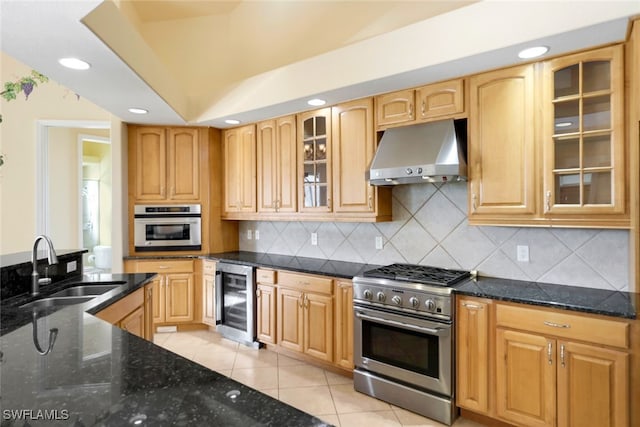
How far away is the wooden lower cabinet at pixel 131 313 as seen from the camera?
2.09 meters

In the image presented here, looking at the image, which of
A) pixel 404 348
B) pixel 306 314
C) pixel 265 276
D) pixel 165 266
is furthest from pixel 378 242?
pixel 165 266

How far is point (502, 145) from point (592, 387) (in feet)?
4.96

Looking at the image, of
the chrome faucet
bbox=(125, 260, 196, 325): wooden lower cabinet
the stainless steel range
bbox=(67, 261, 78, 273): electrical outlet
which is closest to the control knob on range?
the stainless steel range

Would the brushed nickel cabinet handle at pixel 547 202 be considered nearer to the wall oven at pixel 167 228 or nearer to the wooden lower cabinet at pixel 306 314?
the wooden lower cabinet at pixel 306 314

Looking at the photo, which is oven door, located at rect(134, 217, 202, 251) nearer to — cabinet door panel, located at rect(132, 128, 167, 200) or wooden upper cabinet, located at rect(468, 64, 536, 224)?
cabinet door panel, located at rect(132, 128, 167, 200)

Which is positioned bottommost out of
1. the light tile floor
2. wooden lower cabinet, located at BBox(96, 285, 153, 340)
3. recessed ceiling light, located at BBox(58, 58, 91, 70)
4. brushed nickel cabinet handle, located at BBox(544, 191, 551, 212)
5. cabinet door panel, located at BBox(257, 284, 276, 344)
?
the light tile floor

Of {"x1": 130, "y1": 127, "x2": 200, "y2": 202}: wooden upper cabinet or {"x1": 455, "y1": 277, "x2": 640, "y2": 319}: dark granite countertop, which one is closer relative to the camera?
{"x1": 455, "y1": 277, "x2": 640, "y2": 319}: dark granite countertop

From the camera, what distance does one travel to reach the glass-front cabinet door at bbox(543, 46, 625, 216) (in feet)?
6.64

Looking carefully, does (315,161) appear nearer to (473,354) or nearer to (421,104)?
(421,104)

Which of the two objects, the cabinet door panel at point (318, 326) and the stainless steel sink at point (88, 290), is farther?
the cabinet door panel at point (318, 326)

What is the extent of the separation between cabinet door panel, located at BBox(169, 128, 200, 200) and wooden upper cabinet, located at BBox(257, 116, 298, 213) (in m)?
0.85

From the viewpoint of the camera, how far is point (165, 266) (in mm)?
4051

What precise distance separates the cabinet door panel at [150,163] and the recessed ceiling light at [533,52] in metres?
3.66

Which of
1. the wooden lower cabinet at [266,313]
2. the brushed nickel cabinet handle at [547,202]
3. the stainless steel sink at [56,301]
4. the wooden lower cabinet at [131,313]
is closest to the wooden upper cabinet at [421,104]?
the brushed nickel cabinet handle at [547,202]
